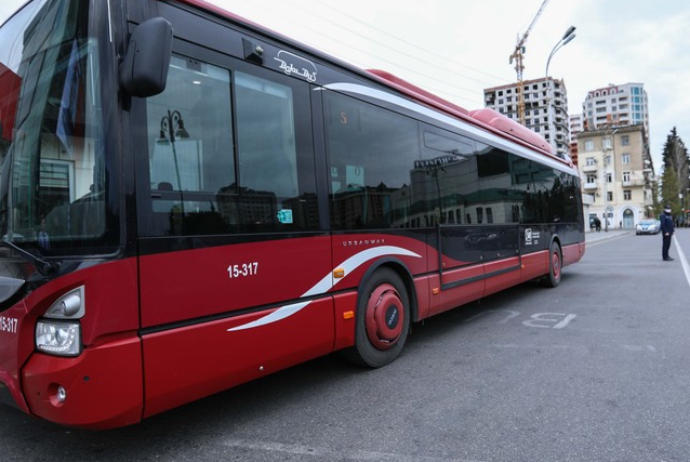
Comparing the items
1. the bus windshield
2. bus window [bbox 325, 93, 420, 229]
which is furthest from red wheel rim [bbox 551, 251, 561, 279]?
the bus windshield

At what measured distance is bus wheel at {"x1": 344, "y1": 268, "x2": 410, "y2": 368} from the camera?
4.37 m

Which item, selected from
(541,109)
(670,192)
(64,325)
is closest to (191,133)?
(64,325)

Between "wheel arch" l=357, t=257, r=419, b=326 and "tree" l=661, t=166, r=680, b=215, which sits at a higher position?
"tree" l=661, t=166, r=680, b=215

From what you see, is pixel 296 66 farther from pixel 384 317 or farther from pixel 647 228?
pixel 647 228

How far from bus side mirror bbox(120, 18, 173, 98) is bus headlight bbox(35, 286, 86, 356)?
1.17m

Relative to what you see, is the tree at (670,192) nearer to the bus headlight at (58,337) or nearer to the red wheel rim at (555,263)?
the red wheel rim at (555,263)

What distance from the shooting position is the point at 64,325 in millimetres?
2469

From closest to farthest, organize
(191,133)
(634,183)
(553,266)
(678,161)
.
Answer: (191,133)
(553,266)
(634,183)
(678,161)

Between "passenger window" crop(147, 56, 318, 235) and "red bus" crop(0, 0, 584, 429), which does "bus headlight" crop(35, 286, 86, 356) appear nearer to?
"red bus" crop(0, 0, 584, 429)

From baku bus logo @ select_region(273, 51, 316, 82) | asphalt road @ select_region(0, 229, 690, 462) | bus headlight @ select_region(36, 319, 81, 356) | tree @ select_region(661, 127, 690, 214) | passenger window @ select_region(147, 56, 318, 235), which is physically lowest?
asphalt road @ select_region(0, 229, 690, 462)

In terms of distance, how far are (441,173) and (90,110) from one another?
422cm

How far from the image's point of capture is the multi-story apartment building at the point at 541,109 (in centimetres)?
10269

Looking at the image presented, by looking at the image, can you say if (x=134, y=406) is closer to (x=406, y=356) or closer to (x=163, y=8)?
(x=163, y=8)

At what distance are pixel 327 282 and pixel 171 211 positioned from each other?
60.3 inches
